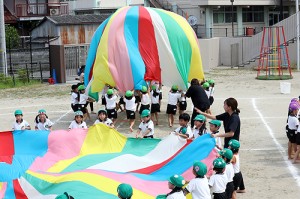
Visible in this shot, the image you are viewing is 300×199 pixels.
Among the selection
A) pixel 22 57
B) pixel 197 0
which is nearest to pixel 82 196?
pixel 22 57

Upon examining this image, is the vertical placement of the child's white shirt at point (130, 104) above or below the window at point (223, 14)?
below

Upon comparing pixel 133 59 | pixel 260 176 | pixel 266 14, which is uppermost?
pixel 266 14

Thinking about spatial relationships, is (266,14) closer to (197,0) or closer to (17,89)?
(197,0)

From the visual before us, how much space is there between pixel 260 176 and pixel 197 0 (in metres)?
32.3

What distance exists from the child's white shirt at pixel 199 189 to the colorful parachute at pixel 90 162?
4.47 feet

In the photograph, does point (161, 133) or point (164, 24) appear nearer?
point (161, 133)

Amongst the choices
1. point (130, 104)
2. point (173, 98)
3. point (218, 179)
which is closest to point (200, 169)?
point (218, 179)

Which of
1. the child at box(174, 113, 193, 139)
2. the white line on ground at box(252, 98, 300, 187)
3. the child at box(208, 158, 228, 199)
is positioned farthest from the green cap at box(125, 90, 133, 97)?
the child at box(208, 158, 228, 199)

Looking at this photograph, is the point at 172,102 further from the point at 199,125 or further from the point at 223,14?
the point at 223,14

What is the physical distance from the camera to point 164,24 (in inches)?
754

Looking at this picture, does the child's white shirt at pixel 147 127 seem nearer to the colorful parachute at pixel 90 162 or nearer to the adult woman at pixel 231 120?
the colorful parachute at pixel 90 162

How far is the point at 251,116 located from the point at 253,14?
1066 inches

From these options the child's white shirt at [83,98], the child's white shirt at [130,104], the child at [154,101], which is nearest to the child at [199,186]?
the child's white shirt at [130,104]

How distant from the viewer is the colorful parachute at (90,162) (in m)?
10.9
